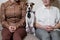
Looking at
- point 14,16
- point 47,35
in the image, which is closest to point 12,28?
point 14,16

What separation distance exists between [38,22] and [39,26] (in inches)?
2.9

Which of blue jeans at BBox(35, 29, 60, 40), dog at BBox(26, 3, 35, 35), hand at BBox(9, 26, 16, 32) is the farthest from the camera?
dog at BBox(26, 3, 35, 35)

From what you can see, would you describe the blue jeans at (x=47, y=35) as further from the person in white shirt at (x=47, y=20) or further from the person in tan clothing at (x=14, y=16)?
the person in tan clothing at (x=14, y=16)

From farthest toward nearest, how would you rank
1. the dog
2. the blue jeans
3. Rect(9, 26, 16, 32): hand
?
1. the dog
2. Rect(9, 26, 16, 32): hand
3. the blue jeans

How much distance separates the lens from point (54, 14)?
92.3 inches

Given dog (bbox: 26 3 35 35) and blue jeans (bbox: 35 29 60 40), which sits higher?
dog (bbox: 26 3 35 35)

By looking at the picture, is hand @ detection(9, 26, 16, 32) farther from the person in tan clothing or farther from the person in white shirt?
the person in white shirt

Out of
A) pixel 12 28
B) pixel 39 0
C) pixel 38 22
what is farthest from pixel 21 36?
pixel 39 0

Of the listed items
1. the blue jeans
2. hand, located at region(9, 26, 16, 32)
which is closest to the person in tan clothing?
hand, located at region(9, 26, 16, 32)

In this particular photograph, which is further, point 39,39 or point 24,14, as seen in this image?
point 24,14

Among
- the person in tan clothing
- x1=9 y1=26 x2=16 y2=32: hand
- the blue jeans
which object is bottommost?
the blue jeans

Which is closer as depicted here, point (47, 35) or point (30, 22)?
point (47, 35)

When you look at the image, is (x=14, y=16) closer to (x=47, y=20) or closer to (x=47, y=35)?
(x=47, y=20)

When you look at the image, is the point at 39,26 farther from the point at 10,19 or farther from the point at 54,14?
the point at 10,19
